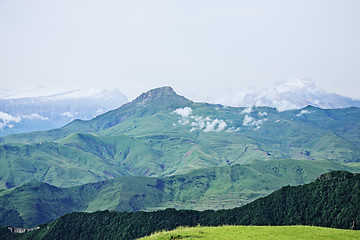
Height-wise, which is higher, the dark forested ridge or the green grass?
the green grass

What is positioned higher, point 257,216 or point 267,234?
point 267,234

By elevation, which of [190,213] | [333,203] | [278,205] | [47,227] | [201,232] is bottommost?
[47,227]

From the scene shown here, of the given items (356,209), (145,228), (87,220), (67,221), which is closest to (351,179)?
(356,209)

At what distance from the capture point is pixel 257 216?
133 metres

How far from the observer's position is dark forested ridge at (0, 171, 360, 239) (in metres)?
107

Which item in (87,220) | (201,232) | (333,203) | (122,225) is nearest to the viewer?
(201,232)

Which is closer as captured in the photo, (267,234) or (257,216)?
(267,234)

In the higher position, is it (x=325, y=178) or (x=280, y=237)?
(x=280, y=237)

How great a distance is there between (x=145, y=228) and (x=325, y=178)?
7665 cm

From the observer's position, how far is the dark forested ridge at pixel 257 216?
107m

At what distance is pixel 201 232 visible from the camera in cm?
5878

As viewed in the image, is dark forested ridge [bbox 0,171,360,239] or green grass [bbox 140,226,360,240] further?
dark forested ridge [bbox 0,171,360,239]

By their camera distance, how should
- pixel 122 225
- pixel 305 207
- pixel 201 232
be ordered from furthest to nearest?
pixel 122 225 → pixel 305 207 → pixel 201 232

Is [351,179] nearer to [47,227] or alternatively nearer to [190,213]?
[190,213]
